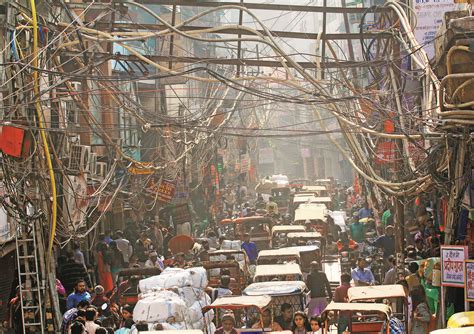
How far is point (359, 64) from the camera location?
15.0 m

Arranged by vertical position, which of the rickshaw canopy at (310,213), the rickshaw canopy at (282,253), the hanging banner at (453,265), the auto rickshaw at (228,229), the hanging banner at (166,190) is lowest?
the auto rickshaw at (228,229)

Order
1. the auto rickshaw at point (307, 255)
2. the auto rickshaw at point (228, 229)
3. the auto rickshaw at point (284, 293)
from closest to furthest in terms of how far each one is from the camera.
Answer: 1. the auto rickshaw at point (284, 293)
2. the auto rickshaw at point (307, 255)
3. the auto rickshaw at point (228, 229)

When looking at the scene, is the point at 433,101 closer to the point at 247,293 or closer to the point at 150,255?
the point at 247,293

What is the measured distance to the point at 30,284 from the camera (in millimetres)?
14289

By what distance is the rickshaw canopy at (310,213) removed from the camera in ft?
107

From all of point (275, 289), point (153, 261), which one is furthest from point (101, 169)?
point (275, 289)

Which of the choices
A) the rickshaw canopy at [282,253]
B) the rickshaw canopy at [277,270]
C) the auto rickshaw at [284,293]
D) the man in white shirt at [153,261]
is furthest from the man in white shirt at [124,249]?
the auto rickshaw at [284,293]

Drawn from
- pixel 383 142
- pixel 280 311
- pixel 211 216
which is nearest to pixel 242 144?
pixel 211 216

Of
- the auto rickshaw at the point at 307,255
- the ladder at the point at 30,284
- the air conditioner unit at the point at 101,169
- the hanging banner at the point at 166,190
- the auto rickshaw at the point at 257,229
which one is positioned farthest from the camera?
the hanging banner at the point at 166,190

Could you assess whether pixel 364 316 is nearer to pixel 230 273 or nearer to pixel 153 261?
pixel 230 273

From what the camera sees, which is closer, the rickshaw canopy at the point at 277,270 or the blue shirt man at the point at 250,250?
the rickshaw canopy at the point at 277,270

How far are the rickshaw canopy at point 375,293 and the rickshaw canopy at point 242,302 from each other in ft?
4.35

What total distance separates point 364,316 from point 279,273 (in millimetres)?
3773

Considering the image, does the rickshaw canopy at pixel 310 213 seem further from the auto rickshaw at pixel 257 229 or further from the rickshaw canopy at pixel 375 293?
the rickshaw canopy at pixel 375 293
